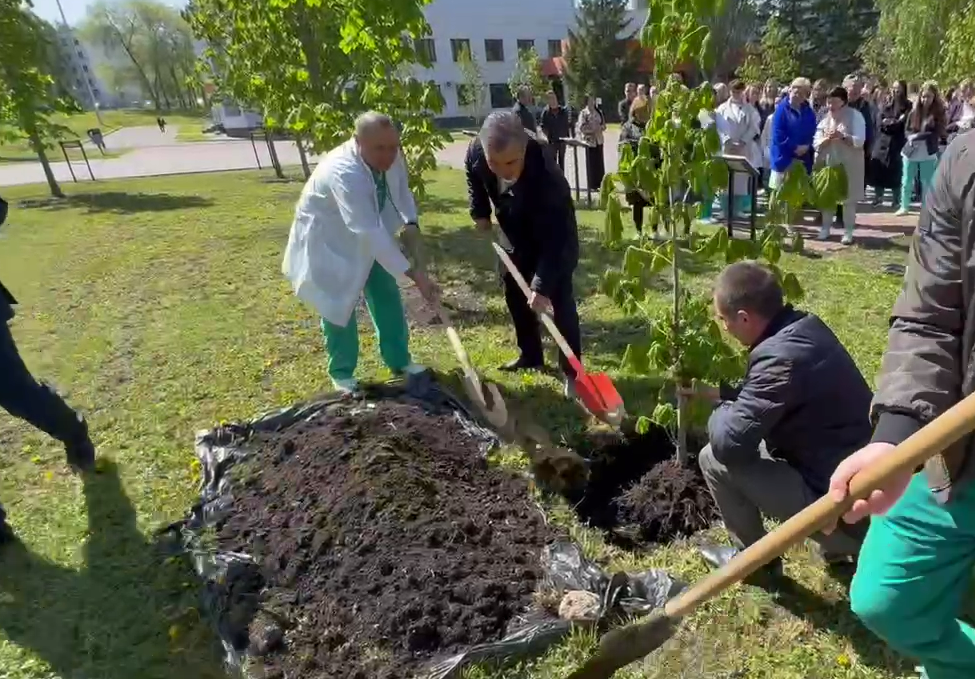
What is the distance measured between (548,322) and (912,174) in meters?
7.00

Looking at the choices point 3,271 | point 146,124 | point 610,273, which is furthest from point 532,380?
point 146,124

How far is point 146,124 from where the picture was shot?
52.2 m

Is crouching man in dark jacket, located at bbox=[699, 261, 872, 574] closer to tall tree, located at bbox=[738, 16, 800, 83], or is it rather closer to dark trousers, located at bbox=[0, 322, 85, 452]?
dark trousers, located at bbox=[0, 322, 85, 452]

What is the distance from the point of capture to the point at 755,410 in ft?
7.68

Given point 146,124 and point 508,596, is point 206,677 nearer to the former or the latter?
point 508,596

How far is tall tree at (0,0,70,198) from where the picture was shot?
12641mm

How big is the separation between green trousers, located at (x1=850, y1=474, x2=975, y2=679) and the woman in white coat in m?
7.29

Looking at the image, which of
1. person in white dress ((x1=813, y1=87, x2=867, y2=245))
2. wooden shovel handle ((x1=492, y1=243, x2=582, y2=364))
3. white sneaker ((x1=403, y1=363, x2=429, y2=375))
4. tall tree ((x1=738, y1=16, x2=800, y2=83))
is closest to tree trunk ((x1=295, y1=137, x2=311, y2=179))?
white sneaker ((x1=403, y1=363, x2=429, y2=375))

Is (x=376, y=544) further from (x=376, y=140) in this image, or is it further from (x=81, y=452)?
(x=81, y=452)

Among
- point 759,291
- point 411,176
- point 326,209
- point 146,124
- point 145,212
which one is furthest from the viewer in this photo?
point 146,124

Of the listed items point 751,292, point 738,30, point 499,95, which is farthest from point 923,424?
point 499,95

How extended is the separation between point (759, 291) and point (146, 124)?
58.3 meters

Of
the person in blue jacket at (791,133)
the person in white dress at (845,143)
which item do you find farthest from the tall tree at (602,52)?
the person in white dress at (845,143)

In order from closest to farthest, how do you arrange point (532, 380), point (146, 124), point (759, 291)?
point (759, 291)
point (532, 380)
point (146, 124)
